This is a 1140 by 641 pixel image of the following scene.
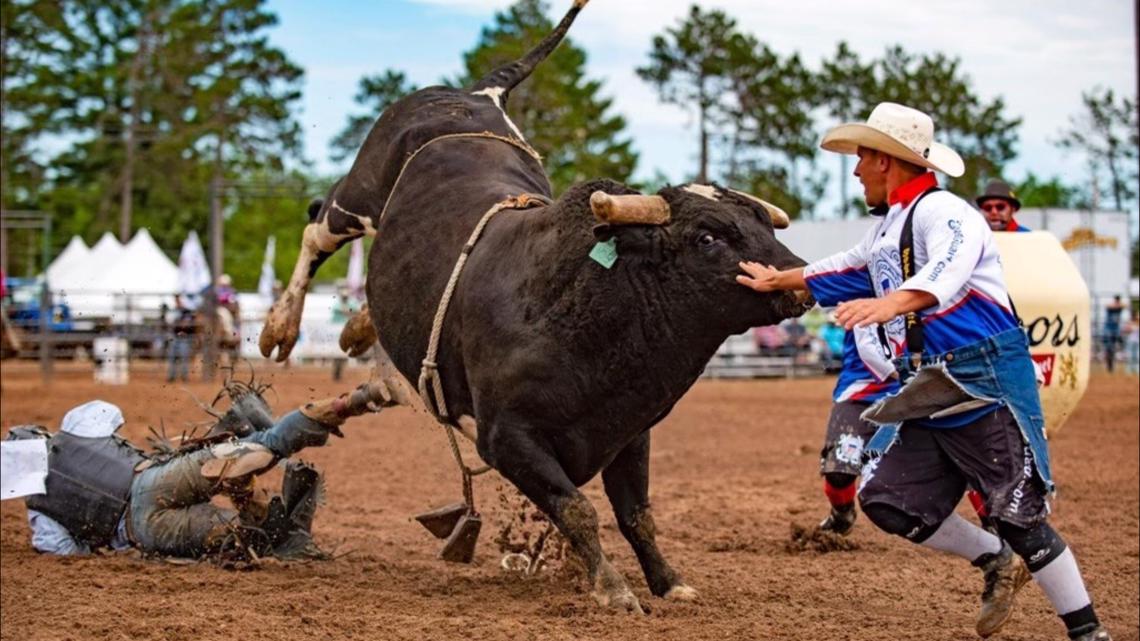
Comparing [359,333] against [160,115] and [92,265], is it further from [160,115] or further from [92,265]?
[160,115]

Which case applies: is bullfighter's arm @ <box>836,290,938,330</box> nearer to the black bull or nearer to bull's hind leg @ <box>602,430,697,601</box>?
the black bull

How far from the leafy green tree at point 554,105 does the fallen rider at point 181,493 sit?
23.0 meters

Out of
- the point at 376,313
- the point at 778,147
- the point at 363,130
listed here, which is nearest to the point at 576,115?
the point at 778,147

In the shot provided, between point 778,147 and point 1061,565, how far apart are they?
38.3m

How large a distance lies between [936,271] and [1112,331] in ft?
58.4

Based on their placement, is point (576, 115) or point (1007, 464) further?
point (576, 115)

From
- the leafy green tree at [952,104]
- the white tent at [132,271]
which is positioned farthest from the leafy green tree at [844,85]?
the white tent at [132,271]

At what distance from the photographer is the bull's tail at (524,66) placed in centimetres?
689

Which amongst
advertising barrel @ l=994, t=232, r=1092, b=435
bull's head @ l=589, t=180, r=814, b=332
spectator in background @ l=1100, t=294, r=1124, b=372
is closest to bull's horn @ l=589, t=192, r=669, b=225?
bull's head @ l=589, t=180, r=814, b=332

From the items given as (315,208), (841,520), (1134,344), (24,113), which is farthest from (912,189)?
(24,113)

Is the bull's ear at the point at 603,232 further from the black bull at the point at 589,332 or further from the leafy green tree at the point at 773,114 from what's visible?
the leafy green tree at the point at 773,114

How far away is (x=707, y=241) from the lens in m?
4.55

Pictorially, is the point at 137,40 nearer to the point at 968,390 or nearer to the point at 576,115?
Answer: the point at 576,115

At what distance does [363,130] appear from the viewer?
50.4 m
